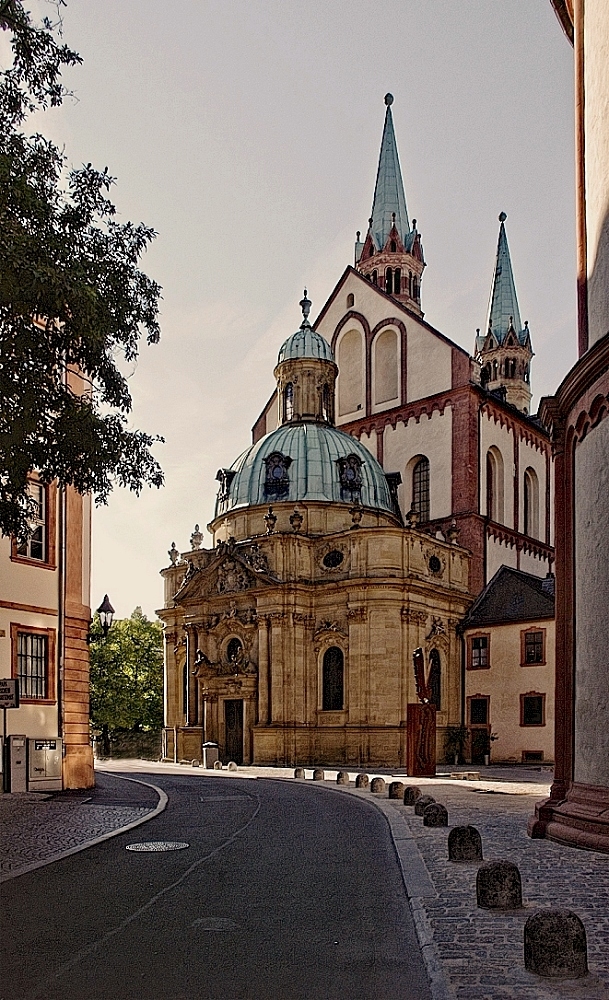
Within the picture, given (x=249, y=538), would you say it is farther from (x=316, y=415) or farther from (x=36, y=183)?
(x=36, y=183)

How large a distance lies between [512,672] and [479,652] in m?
2.18

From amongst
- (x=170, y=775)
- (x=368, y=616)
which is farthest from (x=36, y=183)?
(x=368, y=616)

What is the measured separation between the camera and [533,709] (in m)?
46.3

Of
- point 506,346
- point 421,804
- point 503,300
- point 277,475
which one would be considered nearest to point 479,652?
point 277,475

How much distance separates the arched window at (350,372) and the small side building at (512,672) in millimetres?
14378

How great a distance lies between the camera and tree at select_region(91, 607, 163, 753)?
6856cm

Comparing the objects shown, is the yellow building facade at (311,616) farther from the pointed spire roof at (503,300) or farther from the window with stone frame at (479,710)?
the pointed spire roof at (503,300)

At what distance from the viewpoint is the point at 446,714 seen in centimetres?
4944

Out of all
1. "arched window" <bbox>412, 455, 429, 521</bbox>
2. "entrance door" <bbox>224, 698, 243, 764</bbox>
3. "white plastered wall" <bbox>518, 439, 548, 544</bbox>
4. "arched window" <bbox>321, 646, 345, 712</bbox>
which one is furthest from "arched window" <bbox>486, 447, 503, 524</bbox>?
"entrance door" <bbox>224, 698, 243, 764</bbox>

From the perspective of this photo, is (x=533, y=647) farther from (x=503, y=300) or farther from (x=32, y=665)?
(x=503, y=300)

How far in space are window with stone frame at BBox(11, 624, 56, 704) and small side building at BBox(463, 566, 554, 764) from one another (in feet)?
83.8

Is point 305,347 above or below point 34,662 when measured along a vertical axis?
above

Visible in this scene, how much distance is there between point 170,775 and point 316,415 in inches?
1006

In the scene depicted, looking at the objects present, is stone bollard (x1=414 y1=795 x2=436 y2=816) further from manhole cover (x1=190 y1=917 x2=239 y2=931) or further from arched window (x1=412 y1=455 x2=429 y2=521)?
arched window (x1=412 y1=455 x2=429 y2=521)
